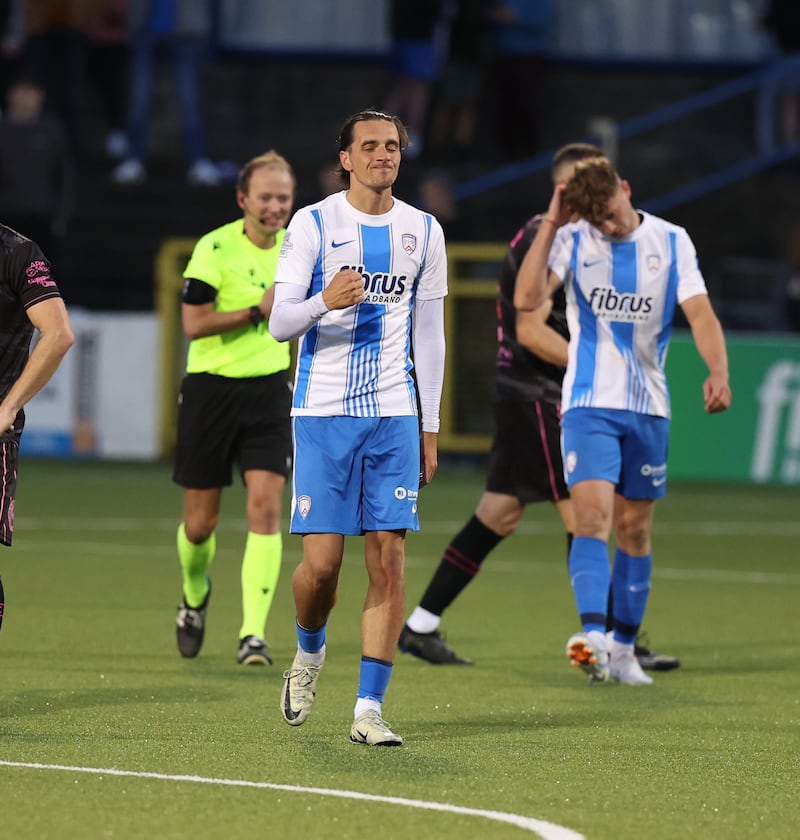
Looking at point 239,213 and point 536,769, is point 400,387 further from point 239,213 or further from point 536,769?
point 239,213

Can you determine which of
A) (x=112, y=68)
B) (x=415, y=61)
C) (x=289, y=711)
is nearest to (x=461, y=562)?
(x=289, y=711)

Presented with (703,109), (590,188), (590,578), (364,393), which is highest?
(703,109)

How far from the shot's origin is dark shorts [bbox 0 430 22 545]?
700cm

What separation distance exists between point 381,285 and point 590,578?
6.49 ft

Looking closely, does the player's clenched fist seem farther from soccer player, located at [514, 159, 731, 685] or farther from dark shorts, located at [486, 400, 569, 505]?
dark shorts, located at [486, 400, 569, 505]

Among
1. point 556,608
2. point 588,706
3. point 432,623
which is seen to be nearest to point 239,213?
point 556,608

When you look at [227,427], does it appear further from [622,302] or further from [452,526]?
[452,526]

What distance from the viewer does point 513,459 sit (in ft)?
30.6

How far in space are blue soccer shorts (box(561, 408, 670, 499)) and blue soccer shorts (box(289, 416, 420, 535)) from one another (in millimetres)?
1593

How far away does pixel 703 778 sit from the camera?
648 centimetres

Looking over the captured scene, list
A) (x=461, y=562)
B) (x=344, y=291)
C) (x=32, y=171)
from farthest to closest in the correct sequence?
(x=32, y=171) → (x=461, y=562) → (x=344, y=291)

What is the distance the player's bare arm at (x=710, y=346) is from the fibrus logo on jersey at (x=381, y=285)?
172 cm

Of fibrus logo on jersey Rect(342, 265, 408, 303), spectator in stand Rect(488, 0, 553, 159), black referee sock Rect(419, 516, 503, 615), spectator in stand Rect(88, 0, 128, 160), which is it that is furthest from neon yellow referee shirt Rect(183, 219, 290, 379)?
spectator in stand Rect(88, 0, 128, 160)

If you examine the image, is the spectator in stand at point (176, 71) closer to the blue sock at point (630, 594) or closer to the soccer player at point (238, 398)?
the soccer player at point (238, 398)
